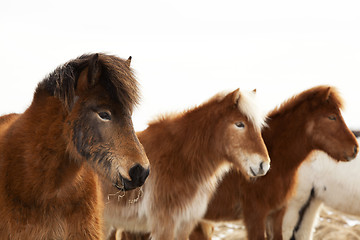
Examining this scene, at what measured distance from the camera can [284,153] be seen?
5863 mm

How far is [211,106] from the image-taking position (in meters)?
5.21

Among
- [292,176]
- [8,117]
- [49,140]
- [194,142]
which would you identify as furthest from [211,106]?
[49,140]

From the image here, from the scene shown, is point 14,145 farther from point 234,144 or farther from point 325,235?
point 325,235

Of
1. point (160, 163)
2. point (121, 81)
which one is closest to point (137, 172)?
point (121, 81)

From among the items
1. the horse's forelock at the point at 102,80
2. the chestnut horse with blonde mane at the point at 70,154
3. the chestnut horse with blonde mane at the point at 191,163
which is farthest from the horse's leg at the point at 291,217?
the horse's forelock at the point at 102,80

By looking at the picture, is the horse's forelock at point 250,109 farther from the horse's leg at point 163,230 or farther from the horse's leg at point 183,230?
the horse's leg at point 163,230

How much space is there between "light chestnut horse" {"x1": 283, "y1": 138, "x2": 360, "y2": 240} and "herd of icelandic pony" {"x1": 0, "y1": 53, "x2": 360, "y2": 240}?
2 centimetres

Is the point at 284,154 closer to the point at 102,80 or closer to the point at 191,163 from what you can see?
the point at 191,163

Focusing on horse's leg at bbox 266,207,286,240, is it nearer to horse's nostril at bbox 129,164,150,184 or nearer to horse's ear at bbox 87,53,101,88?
horse's nostril at bbox 129,164,150,184

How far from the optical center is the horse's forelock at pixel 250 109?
16.1ft

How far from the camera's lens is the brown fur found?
5551 mm

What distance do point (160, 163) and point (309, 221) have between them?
292 cm

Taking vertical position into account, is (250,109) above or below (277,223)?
above

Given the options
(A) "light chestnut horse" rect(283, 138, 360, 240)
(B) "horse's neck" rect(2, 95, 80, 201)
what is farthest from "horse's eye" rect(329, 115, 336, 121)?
(B) "horse's neck" rect(2, 95, 80, 201)
